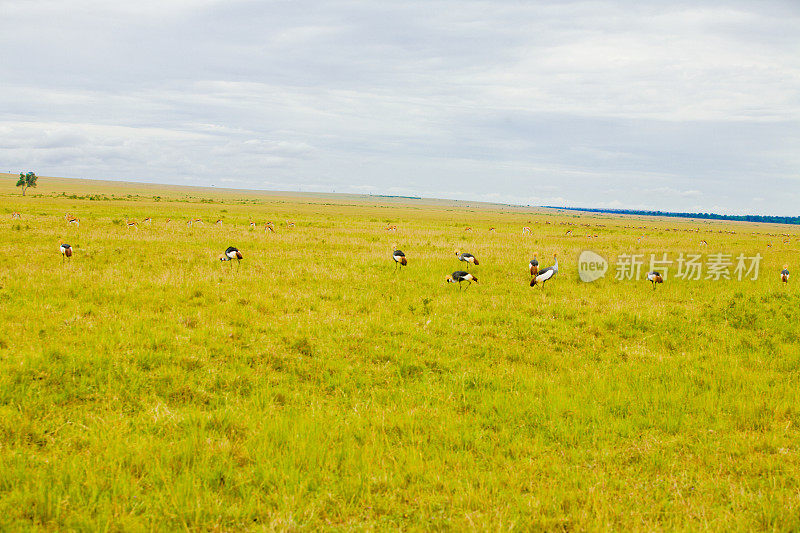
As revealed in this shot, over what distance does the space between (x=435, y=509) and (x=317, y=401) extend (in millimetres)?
3084

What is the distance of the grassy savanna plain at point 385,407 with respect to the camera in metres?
4.74

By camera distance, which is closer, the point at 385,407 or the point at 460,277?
the point at 385,407

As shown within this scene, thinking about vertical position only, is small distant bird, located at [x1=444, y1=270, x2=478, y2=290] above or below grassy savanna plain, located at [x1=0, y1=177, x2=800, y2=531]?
above

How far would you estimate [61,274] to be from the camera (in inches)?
555

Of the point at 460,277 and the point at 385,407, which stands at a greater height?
the point at 460,277

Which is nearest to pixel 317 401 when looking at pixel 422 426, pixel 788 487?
pixel 422 426

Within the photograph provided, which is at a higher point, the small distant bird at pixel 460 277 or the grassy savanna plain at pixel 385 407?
the small distant bird at pixel 460 277

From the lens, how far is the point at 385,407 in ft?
23.9

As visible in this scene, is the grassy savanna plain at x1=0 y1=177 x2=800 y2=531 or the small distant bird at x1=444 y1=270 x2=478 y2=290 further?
the small distant bird at x1=444 y1=270 x2=478 y2=290

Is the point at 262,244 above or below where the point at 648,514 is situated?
above

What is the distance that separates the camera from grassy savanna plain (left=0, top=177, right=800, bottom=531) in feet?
15.5

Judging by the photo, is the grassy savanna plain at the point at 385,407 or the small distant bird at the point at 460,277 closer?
the grassy savanna plain at the point at 385,407

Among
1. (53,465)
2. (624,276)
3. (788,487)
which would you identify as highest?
(624,276)

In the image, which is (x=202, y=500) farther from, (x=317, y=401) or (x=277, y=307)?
(x=277, y=307)
